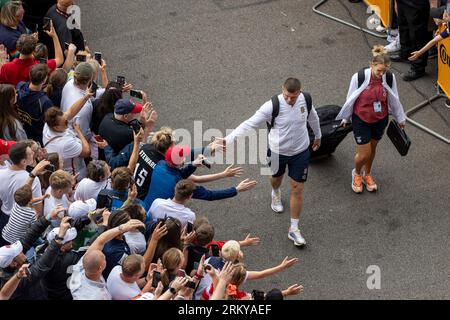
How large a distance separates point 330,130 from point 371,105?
858mm

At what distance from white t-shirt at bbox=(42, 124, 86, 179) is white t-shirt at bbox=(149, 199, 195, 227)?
1203 millimetres

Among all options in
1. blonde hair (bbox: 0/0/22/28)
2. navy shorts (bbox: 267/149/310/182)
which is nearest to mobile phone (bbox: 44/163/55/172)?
navy shorts (bbox: 267/149/310/182)

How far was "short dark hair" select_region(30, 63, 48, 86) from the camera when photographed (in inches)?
311

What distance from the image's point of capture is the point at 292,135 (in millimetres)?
7691

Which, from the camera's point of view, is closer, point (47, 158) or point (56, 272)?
point (56, 272)

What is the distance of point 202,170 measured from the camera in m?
9.11

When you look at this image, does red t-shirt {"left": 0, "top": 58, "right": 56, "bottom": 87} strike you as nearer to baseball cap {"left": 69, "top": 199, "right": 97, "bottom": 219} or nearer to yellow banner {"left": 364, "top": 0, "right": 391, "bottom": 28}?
baseball cap {"left": 69, "top": 199, "right": 97, "bottom": 219}

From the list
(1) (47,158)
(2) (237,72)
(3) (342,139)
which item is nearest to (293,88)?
(3) (342,139)

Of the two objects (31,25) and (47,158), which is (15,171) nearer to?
(47,158)

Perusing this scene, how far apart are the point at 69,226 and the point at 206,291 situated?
121 cm

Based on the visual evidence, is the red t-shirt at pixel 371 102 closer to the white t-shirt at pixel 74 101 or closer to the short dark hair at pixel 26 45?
the white t-shirt at pixel 74 101

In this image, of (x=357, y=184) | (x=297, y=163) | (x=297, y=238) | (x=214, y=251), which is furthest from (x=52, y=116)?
(x=357, y=184)

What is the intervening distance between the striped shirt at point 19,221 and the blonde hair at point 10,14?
3.42m

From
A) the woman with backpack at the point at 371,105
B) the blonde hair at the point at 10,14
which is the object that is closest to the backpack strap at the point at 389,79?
the woman with backpack at the point at 371,105
